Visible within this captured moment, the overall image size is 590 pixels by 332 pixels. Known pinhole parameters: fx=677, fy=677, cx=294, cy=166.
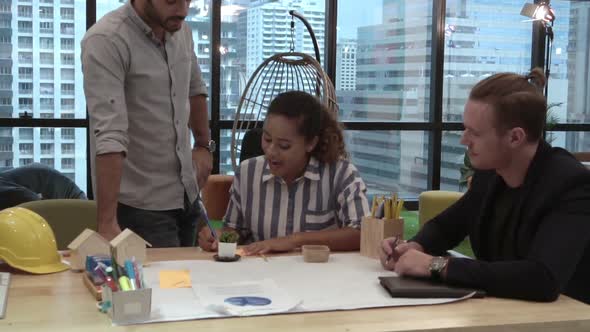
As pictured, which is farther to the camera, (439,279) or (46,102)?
(46,102)

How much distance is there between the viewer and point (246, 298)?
58.2 inches

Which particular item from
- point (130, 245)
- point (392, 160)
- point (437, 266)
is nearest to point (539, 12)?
point (392, 160)

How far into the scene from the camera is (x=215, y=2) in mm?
5840

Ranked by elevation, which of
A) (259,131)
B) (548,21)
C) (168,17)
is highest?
(548,21)

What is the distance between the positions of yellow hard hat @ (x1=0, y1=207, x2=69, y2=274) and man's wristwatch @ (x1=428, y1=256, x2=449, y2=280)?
3.06 ft

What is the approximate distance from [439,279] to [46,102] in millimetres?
4686

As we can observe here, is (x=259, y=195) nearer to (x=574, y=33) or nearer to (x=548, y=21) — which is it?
Answer: (x=548, y=21)

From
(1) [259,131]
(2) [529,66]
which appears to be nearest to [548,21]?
(2) [529,66]

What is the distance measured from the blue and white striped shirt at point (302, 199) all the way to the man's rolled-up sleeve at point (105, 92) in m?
0.46

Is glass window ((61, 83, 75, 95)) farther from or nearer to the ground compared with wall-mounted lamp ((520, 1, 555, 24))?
nearer to the ground

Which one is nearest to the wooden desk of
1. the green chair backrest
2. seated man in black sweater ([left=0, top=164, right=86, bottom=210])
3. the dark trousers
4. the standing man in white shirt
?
the standing man in white shirt

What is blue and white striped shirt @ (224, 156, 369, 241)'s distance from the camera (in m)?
2.20

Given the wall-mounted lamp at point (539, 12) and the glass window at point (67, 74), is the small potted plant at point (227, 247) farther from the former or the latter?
the wall-mounted lamp at point (539, 12)

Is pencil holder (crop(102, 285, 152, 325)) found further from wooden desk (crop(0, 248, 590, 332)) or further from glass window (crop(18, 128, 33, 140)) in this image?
glass window (crop(18, 128, 33, 140))
